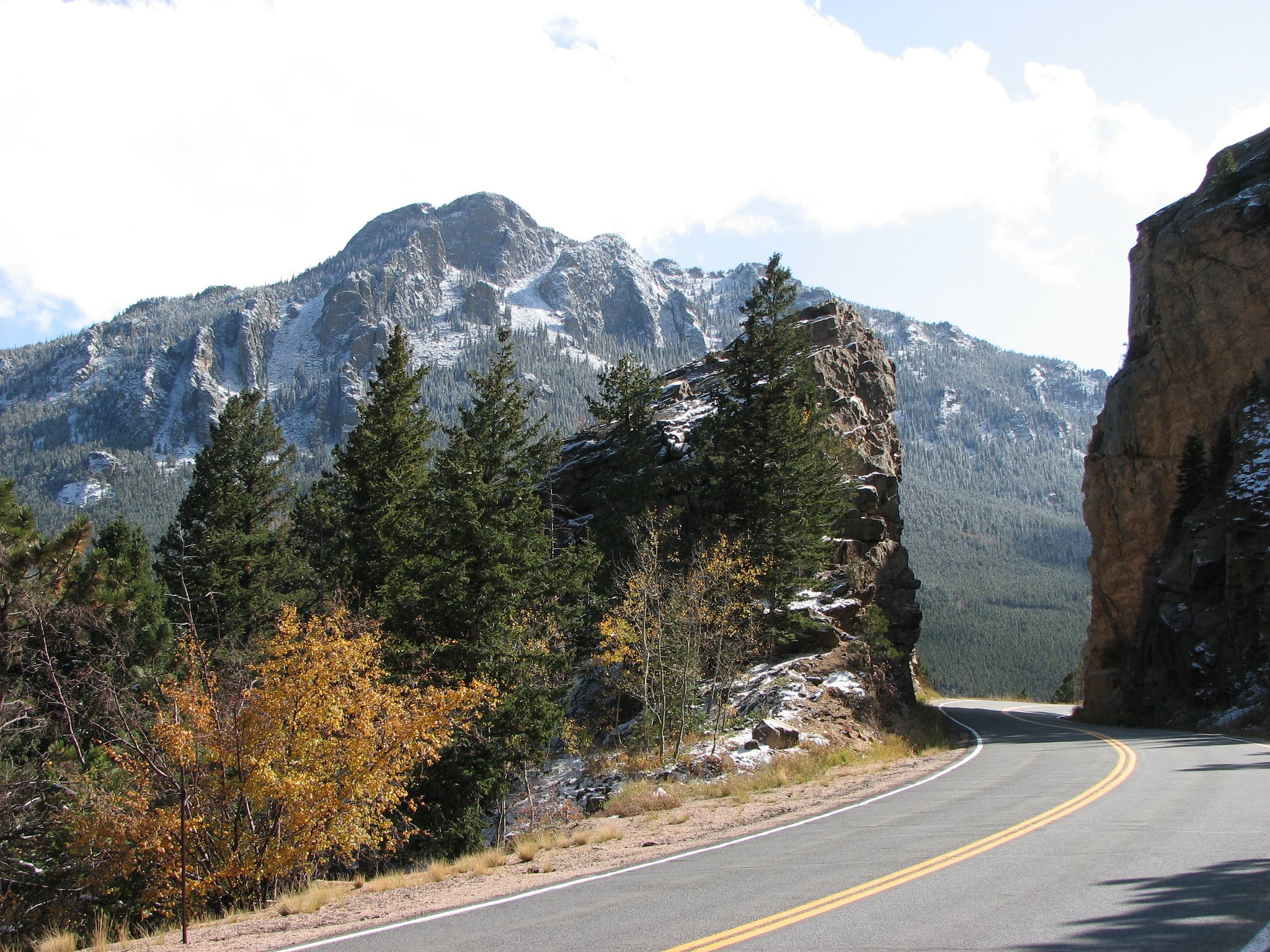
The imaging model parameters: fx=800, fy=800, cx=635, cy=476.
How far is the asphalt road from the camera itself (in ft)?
20.5

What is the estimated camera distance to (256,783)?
44.8 feet

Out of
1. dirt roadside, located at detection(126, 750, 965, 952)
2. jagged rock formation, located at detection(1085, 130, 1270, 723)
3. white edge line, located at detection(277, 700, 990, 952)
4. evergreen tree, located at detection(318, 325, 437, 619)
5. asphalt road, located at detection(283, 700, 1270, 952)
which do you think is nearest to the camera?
asphalt road, located at detection(283, 700, 1270, 952)

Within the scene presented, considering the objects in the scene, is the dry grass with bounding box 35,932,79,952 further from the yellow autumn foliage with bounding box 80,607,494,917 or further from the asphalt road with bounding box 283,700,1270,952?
the asphalt road with bounding box 283,700,1270,952

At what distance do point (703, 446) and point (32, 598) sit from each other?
918 inches

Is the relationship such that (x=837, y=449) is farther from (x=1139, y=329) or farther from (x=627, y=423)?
(x=1139, y=329)

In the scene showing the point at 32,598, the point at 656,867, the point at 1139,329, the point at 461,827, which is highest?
the point at 1139,329

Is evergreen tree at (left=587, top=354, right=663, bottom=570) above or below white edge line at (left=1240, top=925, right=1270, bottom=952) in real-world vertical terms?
above

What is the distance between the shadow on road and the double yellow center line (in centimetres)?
170

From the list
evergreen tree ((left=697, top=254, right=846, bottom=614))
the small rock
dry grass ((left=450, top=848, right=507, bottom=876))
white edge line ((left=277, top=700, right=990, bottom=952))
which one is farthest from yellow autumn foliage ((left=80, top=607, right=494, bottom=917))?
evergreen tree ((left=697, top=254, right=846, bottom=614))

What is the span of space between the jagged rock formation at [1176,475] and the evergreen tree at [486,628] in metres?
24.8

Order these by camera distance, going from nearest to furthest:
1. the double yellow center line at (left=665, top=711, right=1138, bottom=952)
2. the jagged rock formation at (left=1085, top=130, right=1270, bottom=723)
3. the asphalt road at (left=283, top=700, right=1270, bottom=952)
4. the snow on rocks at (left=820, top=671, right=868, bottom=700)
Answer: the asphalt road at (left=283, top=700, right=1270, bottom=952), the double yellow center line at (left=665, top=711, right=1138, bottom=952), the snow on rocks at (left=820, top=671, right=868, bottom=700), the jagged rock formation at (left=1085, top=130, right=1270, bottom=723)

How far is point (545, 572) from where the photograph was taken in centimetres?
2522

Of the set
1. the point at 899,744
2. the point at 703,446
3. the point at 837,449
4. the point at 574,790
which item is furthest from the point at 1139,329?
the point at 574,790

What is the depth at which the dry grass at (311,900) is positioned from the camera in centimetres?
1000
